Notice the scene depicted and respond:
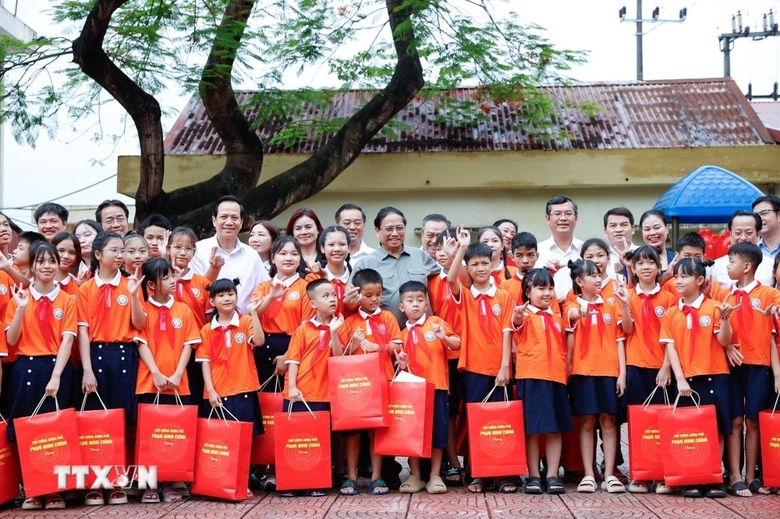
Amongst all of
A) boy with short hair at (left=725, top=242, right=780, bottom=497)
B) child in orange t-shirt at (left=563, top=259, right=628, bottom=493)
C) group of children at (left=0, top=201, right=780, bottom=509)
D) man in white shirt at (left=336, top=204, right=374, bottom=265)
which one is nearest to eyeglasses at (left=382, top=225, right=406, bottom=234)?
group of children at (left=0, top=201, right=780, bottom=509)

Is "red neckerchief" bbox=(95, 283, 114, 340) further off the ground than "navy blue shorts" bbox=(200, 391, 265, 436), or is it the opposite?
"red neckerchief" bbox=(95, 283, 114, 340)

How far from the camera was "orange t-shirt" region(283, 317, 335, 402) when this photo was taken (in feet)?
18.4

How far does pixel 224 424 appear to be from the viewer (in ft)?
17.7

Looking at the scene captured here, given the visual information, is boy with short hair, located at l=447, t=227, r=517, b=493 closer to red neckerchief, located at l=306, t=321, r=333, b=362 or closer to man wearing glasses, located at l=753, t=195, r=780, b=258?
red neckerchief, located at l=306, t=321, r=333, b=362

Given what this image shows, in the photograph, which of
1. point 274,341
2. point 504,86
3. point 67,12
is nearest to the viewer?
point 274,341

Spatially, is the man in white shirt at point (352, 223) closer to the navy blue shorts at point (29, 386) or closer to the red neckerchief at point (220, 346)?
the red neckerchief at point (220, 346)

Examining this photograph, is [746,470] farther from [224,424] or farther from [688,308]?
[224,424]

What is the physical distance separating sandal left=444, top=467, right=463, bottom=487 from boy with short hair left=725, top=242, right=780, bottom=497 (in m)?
1.69

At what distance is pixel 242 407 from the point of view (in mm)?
5590

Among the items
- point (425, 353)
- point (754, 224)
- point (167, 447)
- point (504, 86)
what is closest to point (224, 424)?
point (167, 447)

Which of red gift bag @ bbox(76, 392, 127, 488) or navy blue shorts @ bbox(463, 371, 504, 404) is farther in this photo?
navy blue shorts @ bbox(463, 371, 504, 404)

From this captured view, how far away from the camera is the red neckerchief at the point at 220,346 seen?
5.65m

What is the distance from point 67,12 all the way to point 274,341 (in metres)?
6.46

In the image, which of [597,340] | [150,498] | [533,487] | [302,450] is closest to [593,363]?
[597,340]
